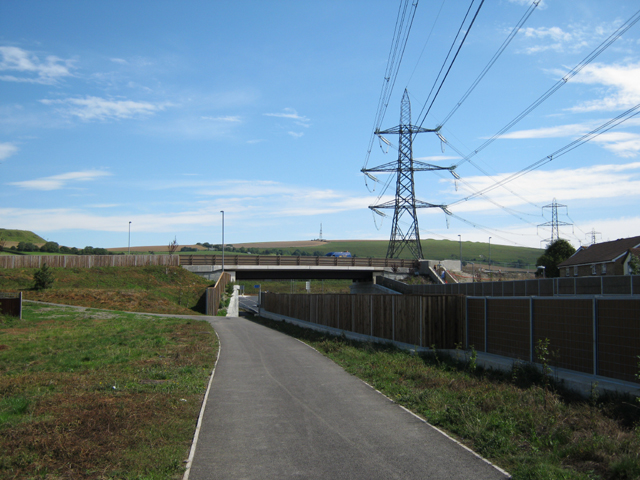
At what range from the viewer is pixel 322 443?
25.4 ft

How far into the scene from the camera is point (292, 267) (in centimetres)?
6456

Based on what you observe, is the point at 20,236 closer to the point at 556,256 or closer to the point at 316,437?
the point at 556,256

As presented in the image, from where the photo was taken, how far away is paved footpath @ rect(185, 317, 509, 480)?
657 cm

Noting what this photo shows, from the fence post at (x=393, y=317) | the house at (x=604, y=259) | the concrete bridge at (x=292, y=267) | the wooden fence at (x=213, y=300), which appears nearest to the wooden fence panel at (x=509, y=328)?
the fence post at (x=393, y=317)

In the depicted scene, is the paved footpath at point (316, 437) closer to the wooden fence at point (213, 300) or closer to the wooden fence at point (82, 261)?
the wooden fence at point (213, 300)

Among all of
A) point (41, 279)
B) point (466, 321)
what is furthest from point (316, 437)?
point (41, 279)

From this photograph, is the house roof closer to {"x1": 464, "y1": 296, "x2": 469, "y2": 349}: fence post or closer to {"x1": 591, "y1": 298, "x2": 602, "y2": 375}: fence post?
{"x1": 464, "y1": 296, "x2": 469, "y2": 349}: fence post

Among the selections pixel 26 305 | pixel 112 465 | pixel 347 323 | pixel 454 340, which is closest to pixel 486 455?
pixel 112 465

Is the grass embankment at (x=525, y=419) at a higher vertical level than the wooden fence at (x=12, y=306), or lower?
higher

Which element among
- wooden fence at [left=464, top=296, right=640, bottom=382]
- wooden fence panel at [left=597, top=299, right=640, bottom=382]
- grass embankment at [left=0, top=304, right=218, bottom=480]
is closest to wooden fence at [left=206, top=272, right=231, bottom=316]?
grass embankment at [left=0, top=304, right=218, bottom=480]

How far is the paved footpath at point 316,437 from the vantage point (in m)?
6.57

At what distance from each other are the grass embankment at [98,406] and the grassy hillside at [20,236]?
140569 mm

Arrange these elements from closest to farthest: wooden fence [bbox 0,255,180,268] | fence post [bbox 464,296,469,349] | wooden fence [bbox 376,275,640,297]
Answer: wooden fence [bbox 376,275,640,297]
fence post [bbox 464,296,469,349]
wooden fence [bbox 0,255,180,268]

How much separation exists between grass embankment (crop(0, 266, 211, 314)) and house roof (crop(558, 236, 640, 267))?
145ft
